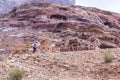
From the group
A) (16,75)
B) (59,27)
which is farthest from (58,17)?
(16,75)

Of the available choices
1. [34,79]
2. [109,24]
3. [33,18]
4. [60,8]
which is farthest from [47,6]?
[34,79]

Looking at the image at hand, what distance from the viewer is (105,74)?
12.9 m

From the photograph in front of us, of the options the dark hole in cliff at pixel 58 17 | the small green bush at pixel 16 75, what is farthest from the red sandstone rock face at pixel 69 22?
the small green bush at pixel 16 75

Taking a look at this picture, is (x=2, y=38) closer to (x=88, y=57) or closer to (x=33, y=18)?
(x=33, y=18)

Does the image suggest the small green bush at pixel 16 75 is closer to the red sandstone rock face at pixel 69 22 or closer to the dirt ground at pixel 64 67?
the dirt ground at pixel 64 67

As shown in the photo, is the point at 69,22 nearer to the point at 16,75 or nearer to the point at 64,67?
the point at 64,67

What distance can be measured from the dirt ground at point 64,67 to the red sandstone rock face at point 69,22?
785 inches

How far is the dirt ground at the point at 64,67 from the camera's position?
12.7 meters

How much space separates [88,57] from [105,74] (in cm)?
323

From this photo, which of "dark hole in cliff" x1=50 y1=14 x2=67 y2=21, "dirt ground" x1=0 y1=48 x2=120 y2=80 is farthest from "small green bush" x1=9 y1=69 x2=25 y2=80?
"dark hole in cliff" x1=50 y1=14 x2=67 y2=21

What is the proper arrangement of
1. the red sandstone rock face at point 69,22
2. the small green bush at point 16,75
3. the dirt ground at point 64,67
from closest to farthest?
1. the small green bush at point 16,75
2. the dirt ground at point 64,67
3. the red sandstone rock face at point 69,22

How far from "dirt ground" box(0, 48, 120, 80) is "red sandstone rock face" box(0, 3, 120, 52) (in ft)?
65.5

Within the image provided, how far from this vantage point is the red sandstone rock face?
1641 inches

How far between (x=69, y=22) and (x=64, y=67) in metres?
33.4
